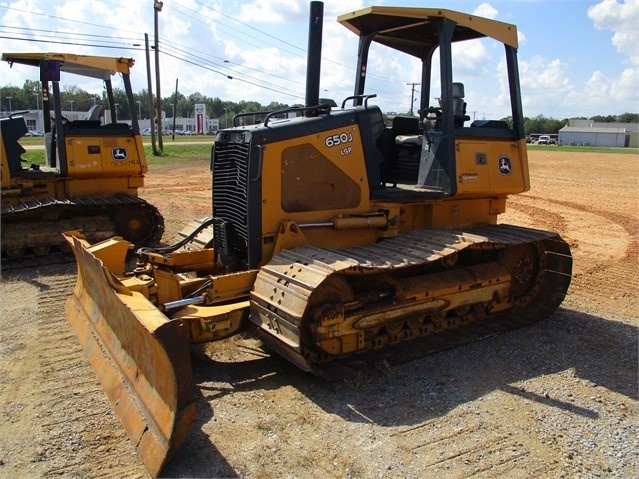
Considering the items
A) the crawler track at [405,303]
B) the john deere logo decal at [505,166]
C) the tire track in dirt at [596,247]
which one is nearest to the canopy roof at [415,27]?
the john deere logo decal at [505,166]

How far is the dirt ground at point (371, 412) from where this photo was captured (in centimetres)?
381

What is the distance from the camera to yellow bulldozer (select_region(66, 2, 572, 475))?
192 inches

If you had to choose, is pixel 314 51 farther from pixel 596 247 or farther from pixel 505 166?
pixel 596 247

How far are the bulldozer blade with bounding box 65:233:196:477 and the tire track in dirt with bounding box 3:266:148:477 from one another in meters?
0.12

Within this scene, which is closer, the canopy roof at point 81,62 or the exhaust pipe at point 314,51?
the exhaust pipe at point 314,51

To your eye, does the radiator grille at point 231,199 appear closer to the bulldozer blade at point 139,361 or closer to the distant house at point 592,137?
the bulldozer blade at point 139,361

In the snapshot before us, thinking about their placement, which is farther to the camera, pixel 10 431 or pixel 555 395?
pixel 555 395

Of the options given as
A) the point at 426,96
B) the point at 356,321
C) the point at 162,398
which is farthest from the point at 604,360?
the point at 162,398

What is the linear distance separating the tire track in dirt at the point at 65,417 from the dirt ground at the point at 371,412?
0.01 metres

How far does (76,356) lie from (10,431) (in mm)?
1426

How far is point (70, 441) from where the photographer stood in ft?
13.3

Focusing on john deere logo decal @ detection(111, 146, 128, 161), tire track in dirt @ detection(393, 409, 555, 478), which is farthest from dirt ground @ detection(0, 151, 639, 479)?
john deere logo decal @ detection(111, 146, 128, 161)

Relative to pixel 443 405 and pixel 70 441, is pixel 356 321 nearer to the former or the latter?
pixel 443 405

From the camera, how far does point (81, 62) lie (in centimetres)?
1026
